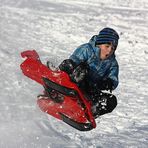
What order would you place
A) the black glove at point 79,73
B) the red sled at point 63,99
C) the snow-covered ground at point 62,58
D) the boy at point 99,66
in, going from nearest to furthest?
the black glove at point 79,73 → the red sled at point 63,99 → the boy at point 99,66 → the snow-covered ground at point 62,58

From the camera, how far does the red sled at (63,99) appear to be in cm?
582

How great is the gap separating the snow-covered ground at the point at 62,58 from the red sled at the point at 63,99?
79 cm

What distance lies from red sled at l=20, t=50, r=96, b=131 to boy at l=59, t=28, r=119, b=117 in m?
0.14

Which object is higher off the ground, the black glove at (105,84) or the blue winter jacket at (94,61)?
the blue winter jacket at (94,61)

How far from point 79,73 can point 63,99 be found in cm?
64

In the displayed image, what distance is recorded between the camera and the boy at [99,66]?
5.93 m

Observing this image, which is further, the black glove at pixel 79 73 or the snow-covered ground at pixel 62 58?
the snow-covered ground at pixel 62 58

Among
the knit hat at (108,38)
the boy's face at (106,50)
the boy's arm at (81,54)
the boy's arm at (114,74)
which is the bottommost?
the boy's arm at (114,74)

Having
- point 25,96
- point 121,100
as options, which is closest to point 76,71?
point 25,96

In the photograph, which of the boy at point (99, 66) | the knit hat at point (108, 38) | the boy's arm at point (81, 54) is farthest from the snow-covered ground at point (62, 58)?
the knit hat at point (108, 38)

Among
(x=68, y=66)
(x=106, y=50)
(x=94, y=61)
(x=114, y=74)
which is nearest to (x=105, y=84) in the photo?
(x=114, y=74)

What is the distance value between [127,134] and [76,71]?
2244 mm

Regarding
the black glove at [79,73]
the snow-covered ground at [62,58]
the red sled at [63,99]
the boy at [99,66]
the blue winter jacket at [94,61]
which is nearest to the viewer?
the black glove at [79,73]

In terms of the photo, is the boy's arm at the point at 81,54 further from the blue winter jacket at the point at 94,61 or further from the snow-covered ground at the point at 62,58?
the snow-covered ground at the point at 62,58
